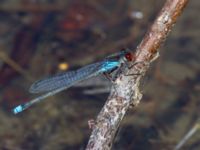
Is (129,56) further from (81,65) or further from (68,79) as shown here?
(81,65)

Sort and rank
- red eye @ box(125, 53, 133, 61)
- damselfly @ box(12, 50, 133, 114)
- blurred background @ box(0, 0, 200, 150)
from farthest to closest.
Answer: blurred background @ box(0, 0, 200, 150), damselfly @ box(12, 50, 133, 114), red eye @ box(125, 53, 133, 61)

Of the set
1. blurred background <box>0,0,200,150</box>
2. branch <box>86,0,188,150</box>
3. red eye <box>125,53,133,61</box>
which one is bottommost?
branch <box>86,0,188,150</box>

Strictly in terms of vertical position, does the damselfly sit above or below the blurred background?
below

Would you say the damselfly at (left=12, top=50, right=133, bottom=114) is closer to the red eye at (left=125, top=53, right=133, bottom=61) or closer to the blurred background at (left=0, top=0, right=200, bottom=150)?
the red eye at (left=125, top=53, right=133, bottom=61)

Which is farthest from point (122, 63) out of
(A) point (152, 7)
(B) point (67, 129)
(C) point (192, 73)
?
(A) point (152, 7)

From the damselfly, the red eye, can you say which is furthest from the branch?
the damselfly

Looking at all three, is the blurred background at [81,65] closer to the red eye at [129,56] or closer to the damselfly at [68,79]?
the damselfly at [68,79]
